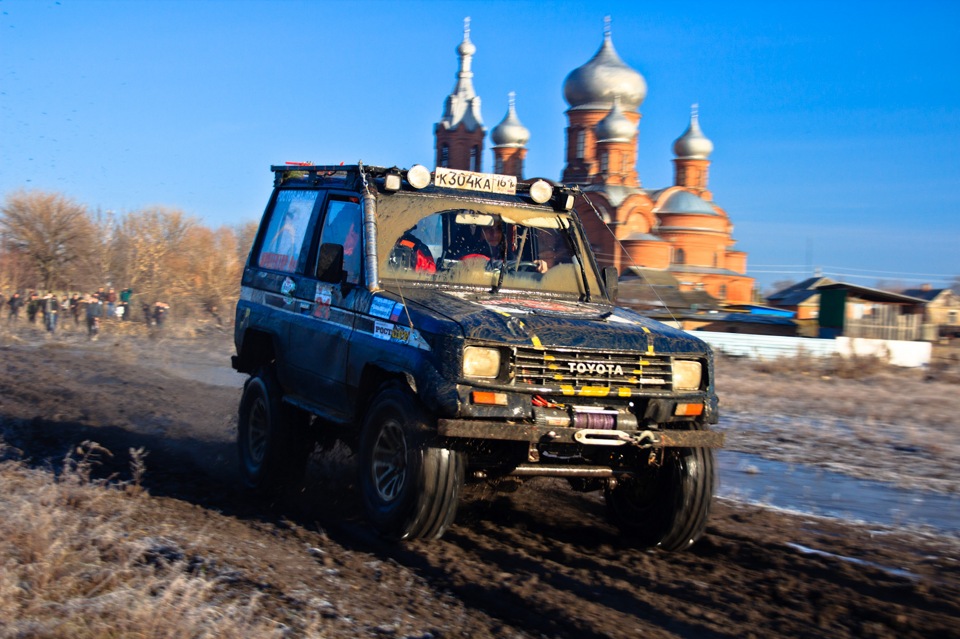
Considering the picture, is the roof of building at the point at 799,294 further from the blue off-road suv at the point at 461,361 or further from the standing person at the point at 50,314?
the blue off-road suv at the point at 461,361

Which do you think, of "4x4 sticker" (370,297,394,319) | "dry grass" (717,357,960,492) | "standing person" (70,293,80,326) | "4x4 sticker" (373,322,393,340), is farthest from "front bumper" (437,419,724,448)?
"standing person" (70,293,80,326)

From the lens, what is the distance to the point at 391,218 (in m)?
6.78

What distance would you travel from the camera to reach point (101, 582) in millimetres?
4379

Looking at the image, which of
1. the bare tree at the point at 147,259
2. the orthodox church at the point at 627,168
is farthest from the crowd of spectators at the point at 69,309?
the orthodox church at the point at 627,168

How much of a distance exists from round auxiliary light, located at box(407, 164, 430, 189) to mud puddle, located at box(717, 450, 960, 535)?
3.83 meters

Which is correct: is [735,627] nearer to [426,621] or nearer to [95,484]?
[426,621]

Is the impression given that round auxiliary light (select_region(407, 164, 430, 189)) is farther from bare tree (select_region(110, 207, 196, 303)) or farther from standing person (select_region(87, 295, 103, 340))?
bare tree (select_region(110, 207, 196, 303))

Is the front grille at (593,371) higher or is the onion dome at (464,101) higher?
Answer: the onion dome at (464,101)

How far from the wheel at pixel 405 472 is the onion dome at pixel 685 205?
186 feet

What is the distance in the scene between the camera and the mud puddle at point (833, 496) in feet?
25.4

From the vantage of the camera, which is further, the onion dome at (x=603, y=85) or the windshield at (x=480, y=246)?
the onion dome at (x=603, y=85)

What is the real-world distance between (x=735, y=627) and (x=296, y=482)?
153 inches

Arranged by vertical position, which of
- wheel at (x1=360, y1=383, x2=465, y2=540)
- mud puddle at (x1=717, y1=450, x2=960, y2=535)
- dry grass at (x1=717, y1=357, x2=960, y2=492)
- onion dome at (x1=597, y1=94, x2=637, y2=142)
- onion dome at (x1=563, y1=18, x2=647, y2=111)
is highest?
onion dome at (x1=563, y1=18, x2=647, y2=111)

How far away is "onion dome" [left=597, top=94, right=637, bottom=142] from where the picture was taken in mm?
60531
